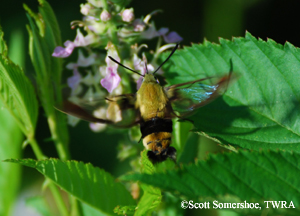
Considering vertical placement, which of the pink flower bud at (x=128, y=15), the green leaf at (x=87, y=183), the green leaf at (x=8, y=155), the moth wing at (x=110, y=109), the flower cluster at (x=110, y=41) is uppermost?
the pink flower bud at (x=128, y=15)

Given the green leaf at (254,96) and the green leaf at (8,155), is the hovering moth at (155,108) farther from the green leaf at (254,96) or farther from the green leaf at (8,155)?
the green leaf at (8,155)

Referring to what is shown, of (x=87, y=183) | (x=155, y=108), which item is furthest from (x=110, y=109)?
(x=87, y=183)

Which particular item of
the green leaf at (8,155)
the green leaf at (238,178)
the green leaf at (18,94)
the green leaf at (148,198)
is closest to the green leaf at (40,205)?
the green leaf at (8,155)

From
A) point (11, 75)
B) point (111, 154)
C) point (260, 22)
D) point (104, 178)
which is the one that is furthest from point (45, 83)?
point (260, 22)

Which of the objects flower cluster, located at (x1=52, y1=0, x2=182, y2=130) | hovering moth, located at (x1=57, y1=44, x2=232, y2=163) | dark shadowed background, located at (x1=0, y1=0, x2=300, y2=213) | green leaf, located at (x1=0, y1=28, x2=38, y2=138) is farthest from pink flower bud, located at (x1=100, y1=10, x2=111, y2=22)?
dark shadowed background, located at (x1=0, y1=0, x2=300, y2=213)

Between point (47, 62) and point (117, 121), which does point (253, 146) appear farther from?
point (47, 62)

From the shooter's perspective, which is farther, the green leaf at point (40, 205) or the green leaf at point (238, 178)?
the green leaf at point (40, 205)

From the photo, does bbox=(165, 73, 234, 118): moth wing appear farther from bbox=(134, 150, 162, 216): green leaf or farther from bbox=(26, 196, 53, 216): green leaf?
bbox=(26, 196, 53, 216): green leaf
